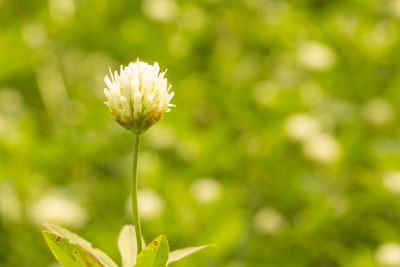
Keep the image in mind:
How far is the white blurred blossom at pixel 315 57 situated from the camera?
6.46 ft

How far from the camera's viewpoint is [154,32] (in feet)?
6.73

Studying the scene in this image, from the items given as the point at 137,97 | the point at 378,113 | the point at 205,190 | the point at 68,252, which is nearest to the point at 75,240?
the point at 68,252

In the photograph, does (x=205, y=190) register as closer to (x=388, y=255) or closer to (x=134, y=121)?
(x=388, y=255)

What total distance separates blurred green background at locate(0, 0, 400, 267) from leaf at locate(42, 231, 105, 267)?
0.70 m

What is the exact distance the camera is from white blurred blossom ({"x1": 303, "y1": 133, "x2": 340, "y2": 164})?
5.39ft

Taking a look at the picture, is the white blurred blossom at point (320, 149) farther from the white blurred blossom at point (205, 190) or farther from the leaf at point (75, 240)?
the leaf at point (75, 240)

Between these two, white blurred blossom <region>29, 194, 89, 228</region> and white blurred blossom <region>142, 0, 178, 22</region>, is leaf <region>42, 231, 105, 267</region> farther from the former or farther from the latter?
white blurred blossom <region>142, 0, 178, 22</region>

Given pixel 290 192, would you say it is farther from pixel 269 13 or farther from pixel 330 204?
pixel 269 13

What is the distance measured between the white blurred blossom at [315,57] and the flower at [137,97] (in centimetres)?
150

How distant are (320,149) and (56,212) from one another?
0.75 meters

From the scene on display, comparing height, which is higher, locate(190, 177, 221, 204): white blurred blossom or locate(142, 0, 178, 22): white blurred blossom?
locate(142, 0, 178, 22): white blurred blossom

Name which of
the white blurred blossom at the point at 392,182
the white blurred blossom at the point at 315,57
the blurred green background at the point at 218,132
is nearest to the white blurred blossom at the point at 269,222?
the blurred green background at the point at 218,132

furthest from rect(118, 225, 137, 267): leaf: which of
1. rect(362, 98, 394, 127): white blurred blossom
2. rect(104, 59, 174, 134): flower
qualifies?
rect(362, 98, 394, 127): white blurred blossom

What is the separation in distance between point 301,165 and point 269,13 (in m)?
0.94
